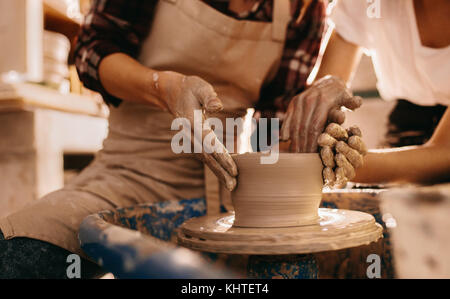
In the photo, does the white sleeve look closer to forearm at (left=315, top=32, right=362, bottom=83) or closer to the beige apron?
forearm at (left=315, top=32, right=362, bottom=83)

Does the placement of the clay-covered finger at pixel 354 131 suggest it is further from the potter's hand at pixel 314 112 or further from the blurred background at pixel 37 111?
the blurred background at pixel 37 111

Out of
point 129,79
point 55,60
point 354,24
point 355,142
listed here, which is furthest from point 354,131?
point 55,60

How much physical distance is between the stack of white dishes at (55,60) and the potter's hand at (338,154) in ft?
6.20

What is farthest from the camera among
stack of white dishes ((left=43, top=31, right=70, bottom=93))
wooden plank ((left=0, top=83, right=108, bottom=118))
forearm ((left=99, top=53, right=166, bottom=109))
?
stack of white dishes ((left=43, top=31, right=70, bottom=93))

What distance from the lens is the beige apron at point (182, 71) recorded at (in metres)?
1.22

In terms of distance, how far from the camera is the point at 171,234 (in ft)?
3.57

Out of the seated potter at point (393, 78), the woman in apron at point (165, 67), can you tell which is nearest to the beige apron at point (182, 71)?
the woman in apron at point (165, 67)

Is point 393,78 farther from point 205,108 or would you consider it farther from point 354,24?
point 205,108

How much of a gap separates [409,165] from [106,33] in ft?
3.22

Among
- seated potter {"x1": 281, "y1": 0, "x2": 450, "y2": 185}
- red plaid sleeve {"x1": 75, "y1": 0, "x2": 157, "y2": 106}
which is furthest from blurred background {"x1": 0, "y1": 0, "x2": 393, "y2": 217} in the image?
red plaid sleeve {"x1": 75, "y1": 0, "x2": 157, "y2": 106}

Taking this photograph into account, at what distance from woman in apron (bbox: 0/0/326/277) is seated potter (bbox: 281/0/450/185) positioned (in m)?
0.13

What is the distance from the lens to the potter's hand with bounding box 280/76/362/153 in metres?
0.92

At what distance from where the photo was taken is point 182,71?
129 centimetres
